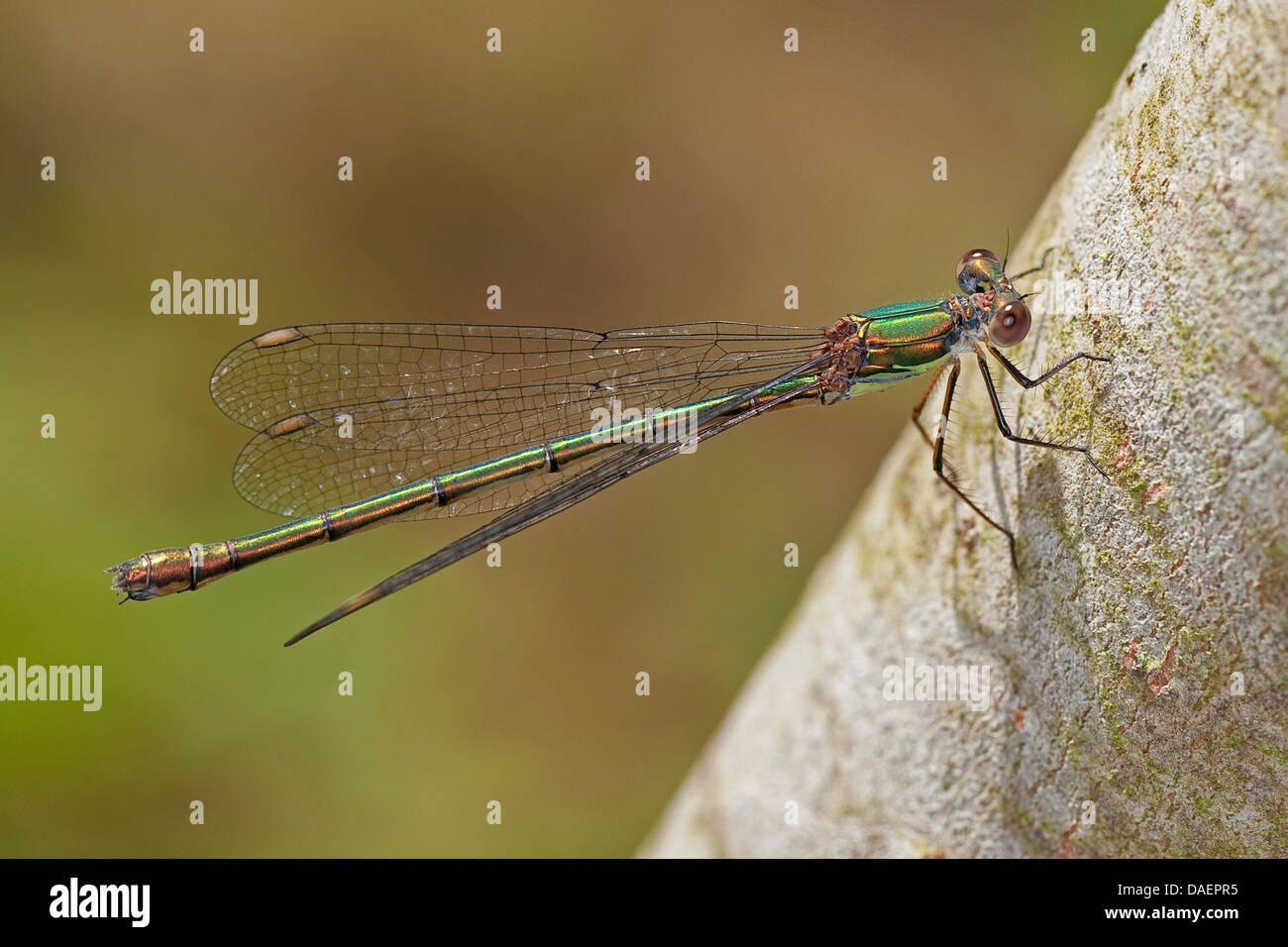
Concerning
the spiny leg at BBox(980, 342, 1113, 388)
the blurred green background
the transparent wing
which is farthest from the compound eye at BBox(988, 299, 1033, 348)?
the blurred green background

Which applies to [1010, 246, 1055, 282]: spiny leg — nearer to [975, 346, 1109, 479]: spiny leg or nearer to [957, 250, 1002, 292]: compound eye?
[975, 346, 1109, 479]: spiny leg

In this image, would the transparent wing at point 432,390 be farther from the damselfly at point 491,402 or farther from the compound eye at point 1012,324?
the compound eye at point 1012,324

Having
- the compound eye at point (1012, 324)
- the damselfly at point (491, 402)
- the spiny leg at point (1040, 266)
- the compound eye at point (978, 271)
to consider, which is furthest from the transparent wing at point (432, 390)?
the spiny leg at point (1040, 266)

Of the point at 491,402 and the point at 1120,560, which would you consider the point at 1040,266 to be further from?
the point at 491,402

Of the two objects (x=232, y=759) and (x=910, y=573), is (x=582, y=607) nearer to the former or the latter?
(x=232, y=759)
